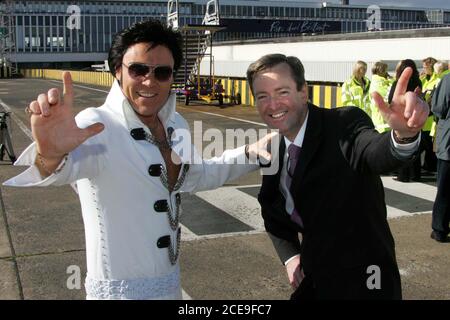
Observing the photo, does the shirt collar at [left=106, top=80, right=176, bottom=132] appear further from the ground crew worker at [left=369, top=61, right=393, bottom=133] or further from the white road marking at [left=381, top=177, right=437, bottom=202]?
the ground crew worker at [left=369, top=61, right=393, bottom=133]

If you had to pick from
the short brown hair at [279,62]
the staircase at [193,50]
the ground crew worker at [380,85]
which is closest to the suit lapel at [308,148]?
the short brown hair at [279,62]

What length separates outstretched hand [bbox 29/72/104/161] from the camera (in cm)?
202

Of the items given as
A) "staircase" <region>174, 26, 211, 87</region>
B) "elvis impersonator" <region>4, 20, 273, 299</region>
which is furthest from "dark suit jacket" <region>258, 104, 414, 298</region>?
"staircase" <region>174, 26, 211, 87</region>

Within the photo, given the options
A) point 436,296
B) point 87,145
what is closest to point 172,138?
point 87,145

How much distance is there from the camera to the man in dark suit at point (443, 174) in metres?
6.07

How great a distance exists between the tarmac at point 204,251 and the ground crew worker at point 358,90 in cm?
178

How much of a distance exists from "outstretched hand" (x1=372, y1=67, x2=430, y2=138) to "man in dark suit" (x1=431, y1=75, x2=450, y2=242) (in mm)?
4323

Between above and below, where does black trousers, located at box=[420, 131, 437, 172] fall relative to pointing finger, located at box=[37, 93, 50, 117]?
below

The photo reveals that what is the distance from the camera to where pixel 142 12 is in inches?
3784

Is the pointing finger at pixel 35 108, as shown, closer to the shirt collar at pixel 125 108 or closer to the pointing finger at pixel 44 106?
the pointing finger at pixel 44 106

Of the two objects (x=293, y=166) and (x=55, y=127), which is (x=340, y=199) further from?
(x=55, y=127)

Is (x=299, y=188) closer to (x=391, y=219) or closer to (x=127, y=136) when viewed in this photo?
(x=127, y=136)

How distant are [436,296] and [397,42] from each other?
60.1 feet

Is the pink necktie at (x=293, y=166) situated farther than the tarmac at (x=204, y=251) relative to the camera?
No
